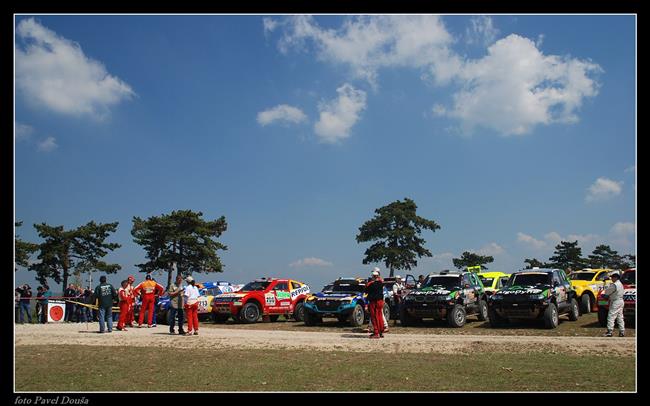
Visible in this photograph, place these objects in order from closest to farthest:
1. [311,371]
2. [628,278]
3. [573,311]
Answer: [311,371] → [628,278] → [573,311]

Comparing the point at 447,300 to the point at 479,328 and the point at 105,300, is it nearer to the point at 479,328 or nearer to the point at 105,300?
the point at 479,328

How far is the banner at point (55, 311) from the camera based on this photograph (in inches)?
914

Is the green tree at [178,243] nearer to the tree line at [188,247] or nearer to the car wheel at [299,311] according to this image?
the tree line at [188,247]

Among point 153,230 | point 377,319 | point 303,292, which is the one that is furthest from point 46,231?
point 377,319

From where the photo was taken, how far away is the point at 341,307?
2002cm

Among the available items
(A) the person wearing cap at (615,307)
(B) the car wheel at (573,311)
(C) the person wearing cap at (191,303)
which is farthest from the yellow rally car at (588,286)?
(C) the person wearing cap at (191,303)

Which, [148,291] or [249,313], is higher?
[148,291]

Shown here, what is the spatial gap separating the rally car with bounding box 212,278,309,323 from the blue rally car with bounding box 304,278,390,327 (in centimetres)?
171

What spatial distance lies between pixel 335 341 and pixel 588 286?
11.7 m

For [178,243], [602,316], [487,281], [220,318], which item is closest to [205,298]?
[220,318]

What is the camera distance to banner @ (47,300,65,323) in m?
23.2

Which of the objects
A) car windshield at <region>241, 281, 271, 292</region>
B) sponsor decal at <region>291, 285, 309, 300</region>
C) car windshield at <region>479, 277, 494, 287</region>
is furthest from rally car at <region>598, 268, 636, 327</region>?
car windshield at <region>241, 281, 271, 292</region>

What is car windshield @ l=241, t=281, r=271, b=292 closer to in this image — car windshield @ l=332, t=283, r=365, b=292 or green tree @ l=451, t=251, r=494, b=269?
car windshield @ l=332, t=283, r=365, b=292
